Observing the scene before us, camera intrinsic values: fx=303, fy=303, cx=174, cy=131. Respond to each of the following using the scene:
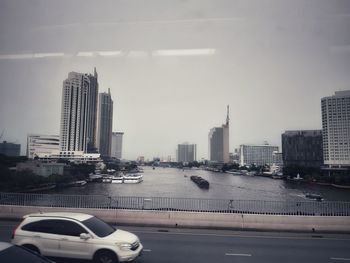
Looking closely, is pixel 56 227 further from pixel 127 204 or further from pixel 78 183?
pixel 78 183

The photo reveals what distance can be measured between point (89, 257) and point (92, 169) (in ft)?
254

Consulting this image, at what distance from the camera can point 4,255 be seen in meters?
3.82

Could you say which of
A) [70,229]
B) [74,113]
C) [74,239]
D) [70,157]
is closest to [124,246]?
[74,239]

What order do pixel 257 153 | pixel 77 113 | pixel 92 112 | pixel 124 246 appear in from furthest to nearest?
1. pixel 257 153
2. pixel 92 112
3. pixel 77 113
4. pixel 124 246

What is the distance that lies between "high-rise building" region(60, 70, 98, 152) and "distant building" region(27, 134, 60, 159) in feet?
6.22

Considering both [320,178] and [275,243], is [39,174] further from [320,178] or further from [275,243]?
[320,178]

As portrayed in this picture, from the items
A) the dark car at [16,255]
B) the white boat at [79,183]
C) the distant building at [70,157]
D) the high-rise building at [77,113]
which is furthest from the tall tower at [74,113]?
the dark car at [16,255]

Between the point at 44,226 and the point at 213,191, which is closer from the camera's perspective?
the point at 44,226

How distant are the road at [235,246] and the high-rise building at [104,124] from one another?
11710 cm

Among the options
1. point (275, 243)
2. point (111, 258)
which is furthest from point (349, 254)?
point (111, 258)

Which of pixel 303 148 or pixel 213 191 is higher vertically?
pixel 303 148

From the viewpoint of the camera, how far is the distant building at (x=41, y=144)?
2901 inches

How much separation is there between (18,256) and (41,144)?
261 ft

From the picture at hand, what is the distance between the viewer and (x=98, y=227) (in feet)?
21.7
